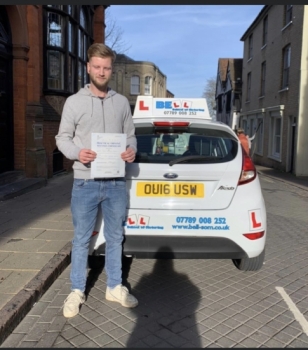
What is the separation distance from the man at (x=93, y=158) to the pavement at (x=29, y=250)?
0.44 meters

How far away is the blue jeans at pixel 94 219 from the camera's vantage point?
332 cm

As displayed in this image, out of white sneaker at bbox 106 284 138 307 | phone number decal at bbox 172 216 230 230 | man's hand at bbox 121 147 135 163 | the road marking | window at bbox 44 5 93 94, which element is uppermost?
window at bbox 44 5 93 94

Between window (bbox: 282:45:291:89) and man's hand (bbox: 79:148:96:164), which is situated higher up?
window (bbox: 282:45:291:89)

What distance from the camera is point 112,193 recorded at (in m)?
3.38

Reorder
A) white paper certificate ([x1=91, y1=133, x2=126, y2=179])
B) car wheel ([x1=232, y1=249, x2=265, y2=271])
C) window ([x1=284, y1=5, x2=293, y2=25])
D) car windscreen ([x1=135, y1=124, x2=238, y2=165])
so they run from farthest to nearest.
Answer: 1. window ([x1=284, y1=5, x2=293, y2=25])
2. car wheel ([x1=232, y1=249, x2=265, y2=271])
3. car windscreen ([x1=135, y1=124, x2=238, y2=165])
4. white paper certificate ([x1=91, y1=133, x2=126, y2=179])

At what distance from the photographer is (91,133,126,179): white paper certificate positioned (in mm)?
3156

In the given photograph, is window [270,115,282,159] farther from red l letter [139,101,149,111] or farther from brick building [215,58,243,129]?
red l letter [139,101,149,111]

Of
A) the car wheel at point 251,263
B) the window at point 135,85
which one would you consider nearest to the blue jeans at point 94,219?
the car wheel at point 251,263

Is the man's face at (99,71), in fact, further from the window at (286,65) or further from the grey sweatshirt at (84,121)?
the window at (286,65)

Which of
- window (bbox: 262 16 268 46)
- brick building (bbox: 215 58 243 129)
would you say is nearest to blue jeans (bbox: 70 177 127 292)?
window (bbox: 262 16 268 46)

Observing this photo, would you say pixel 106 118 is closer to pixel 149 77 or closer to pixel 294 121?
pixel 294 121

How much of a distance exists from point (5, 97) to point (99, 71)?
6.96 metres

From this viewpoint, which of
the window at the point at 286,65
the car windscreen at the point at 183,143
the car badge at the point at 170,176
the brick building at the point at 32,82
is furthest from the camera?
the window at the point at 286,65

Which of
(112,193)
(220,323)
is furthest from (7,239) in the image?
(220,323)
